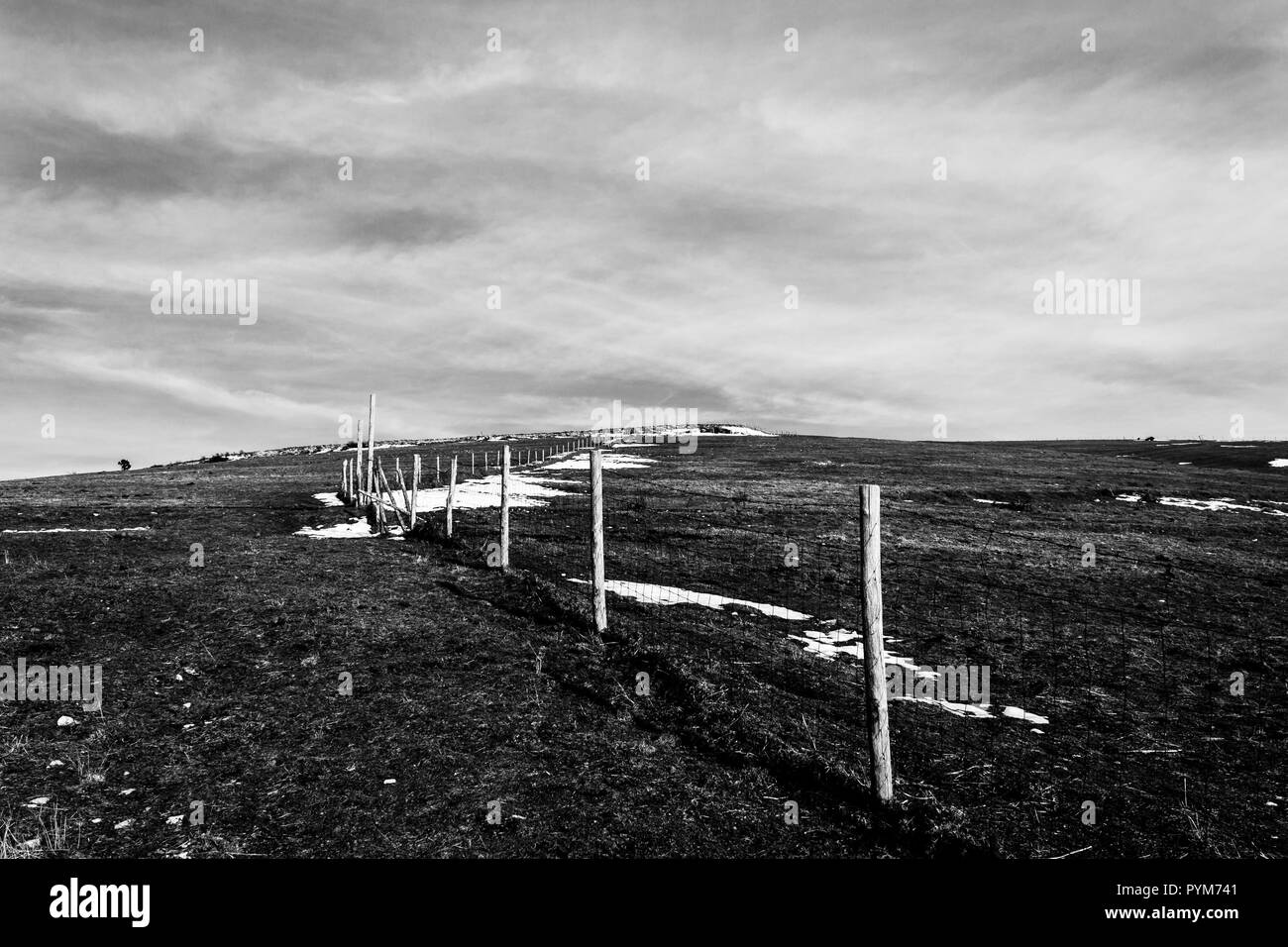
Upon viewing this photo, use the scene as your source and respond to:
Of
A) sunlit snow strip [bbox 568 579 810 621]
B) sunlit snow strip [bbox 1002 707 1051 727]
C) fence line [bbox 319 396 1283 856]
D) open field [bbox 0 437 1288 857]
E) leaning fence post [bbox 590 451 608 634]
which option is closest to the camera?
open field [bbox 0 437 1288 857]

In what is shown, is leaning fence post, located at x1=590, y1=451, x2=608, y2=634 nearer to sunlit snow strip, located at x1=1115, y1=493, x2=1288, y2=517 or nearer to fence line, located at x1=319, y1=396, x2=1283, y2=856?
fence line, located at x1=319, y1=396, x2=1283, y2=856

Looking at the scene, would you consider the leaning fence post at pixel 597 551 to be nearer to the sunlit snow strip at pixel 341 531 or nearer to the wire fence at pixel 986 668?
the wire fence at pixel 986 668

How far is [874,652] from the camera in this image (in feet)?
25.8

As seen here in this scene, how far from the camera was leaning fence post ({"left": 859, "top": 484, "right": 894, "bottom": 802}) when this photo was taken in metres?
7.70

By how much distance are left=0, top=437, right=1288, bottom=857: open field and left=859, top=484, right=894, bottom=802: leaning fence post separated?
1.24ft

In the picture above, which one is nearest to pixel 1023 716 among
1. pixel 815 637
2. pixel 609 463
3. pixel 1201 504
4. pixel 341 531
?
pixel 815 637

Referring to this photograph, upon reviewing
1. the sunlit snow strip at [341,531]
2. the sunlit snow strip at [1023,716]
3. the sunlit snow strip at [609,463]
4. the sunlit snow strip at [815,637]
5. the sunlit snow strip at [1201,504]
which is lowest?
the sunlit snow strip at [1023,716]

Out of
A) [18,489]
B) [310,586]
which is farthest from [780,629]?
[18,489]

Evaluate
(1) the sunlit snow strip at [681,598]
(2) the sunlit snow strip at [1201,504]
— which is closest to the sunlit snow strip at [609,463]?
(2) the sunlit snow strip at [1201,504]

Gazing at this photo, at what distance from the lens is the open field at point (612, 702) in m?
7.21

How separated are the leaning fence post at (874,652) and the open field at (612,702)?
14.8 inches

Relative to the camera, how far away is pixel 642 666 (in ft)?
38.3

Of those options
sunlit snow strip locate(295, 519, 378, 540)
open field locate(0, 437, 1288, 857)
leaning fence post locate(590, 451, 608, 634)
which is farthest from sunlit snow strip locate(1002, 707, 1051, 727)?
sunlit snow strip locate(295, 519, 378, 540)
